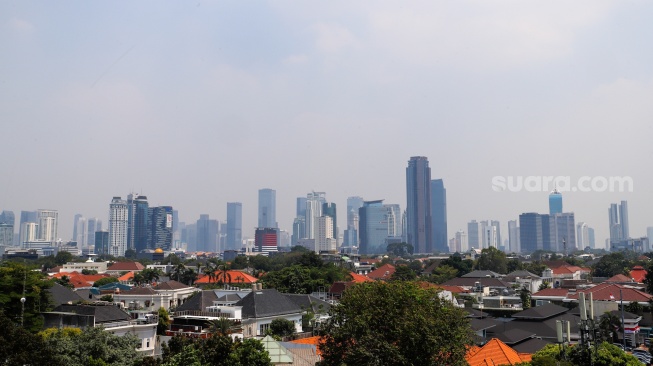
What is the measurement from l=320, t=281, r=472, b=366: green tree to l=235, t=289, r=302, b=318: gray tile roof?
13376 millimetres

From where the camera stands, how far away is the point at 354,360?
59.5 ft

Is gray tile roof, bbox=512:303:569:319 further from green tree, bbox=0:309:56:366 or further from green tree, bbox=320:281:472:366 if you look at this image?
green tree, bbox=0:309:56:366

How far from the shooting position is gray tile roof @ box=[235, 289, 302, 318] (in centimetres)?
3303

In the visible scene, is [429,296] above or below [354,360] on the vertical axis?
above

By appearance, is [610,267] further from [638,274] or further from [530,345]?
[530,345]

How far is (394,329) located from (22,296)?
18.3 m

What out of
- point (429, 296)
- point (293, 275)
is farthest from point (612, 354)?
point (293, 275)

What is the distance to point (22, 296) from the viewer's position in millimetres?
26734

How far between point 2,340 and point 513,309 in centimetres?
3719

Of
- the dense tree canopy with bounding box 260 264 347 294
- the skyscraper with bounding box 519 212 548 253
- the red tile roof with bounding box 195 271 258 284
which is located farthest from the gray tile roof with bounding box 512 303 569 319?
the skyscraper with bounding box 519 212 548 253

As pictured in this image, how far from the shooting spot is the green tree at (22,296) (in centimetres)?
2661

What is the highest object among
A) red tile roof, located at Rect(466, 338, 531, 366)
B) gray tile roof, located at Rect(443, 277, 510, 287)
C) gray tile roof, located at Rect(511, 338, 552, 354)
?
red tile roof, located at Rect(466, 338, 531, 366)

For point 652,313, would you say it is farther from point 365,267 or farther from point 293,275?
point 365,267

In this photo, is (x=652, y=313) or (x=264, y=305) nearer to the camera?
(x=264, y=305)
